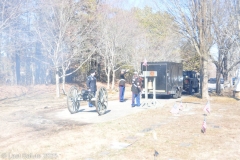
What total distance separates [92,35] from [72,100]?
13797 millimetres

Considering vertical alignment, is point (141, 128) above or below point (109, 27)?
below

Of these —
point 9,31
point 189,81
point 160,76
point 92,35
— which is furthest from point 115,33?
point 9,31

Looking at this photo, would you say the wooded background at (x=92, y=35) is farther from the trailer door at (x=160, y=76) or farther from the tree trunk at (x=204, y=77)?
the trailer door at (x=160, y=76)

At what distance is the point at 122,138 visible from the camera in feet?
23.7

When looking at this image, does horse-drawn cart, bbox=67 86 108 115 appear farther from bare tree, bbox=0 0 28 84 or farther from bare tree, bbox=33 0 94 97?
bare tree, bbox=33 0 94 97

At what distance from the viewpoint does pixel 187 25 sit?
17.8 metres

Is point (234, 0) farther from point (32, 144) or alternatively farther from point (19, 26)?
point (32, 144)

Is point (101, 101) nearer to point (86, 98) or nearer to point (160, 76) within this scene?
point (86, 98)

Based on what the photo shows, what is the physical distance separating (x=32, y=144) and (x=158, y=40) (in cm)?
2707

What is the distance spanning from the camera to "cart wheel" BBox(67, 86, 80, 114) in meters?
10.7

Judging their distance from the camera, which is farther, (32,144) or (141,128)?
(141,128)

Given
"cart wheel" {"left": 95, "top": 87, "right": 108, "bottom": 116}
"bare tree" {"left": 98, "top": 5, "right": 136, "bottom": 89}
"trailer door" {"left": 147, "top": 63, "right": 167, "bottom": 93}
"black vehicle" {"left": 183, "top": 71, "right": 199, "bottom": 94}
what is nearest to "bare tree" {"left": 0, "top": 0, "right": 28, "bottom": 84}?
"bare tree" {"left": 98, "top": 5, "right": 136, "bottom": 89}

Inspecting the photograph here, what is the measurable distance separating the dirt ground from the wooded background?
8.74 m

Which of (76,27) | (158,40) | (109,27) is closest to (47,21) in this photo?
(76,27)
